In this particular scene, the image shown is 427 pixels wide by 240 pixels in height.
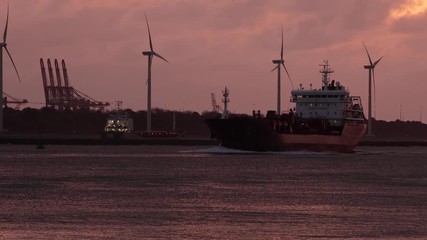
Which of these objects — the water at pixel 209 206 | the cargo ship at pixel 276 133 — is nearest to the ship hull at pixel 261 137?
the cargo ship at pixel 276 133

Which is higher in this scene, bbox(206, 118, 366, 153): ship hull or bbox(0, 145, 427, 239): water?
bbox(206, 118, 366, 153): ship hull

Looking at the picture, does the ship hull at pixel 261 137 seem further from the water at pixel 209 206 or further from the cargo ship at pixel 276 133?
the water at pixel 209 206

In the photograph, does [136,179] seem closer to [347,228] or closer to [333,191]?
[333,191]

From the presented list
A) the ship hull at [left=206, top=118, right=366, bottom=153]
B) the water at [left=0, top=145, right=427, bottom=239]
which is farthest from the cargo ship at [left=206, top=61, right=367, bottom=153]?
the water at [left=0, top=145, right=427, bottom=239]

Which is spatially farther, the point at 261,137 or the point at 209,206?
the point at 261,137

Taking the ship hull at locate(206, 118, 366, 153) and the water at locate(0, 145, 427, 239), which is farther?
the ship hull at locate(206, 118, 366, 153)

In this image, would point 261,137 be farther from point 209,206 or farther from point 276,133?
point 209,206

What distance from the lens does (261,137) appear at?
18662cm

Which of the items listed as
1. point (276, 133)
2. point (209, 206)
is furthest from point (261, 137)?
point (209, 206)

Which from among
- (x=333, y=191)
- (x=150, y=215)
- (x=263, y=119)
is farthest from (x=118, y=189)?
(x=263, y=119)

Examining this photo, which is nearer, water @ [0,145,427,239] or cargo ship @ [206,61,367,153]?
water @ [0,145,427,239]

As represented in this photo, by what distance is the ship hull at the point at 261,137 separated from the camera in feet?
609

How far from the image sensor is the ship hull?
609ft

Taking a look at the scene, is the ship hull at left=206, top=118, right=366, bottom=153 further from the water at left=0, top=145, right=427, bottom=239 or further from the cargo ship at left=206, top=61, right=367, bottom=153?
the water at left=0, top=145, right=427, bottom=239
